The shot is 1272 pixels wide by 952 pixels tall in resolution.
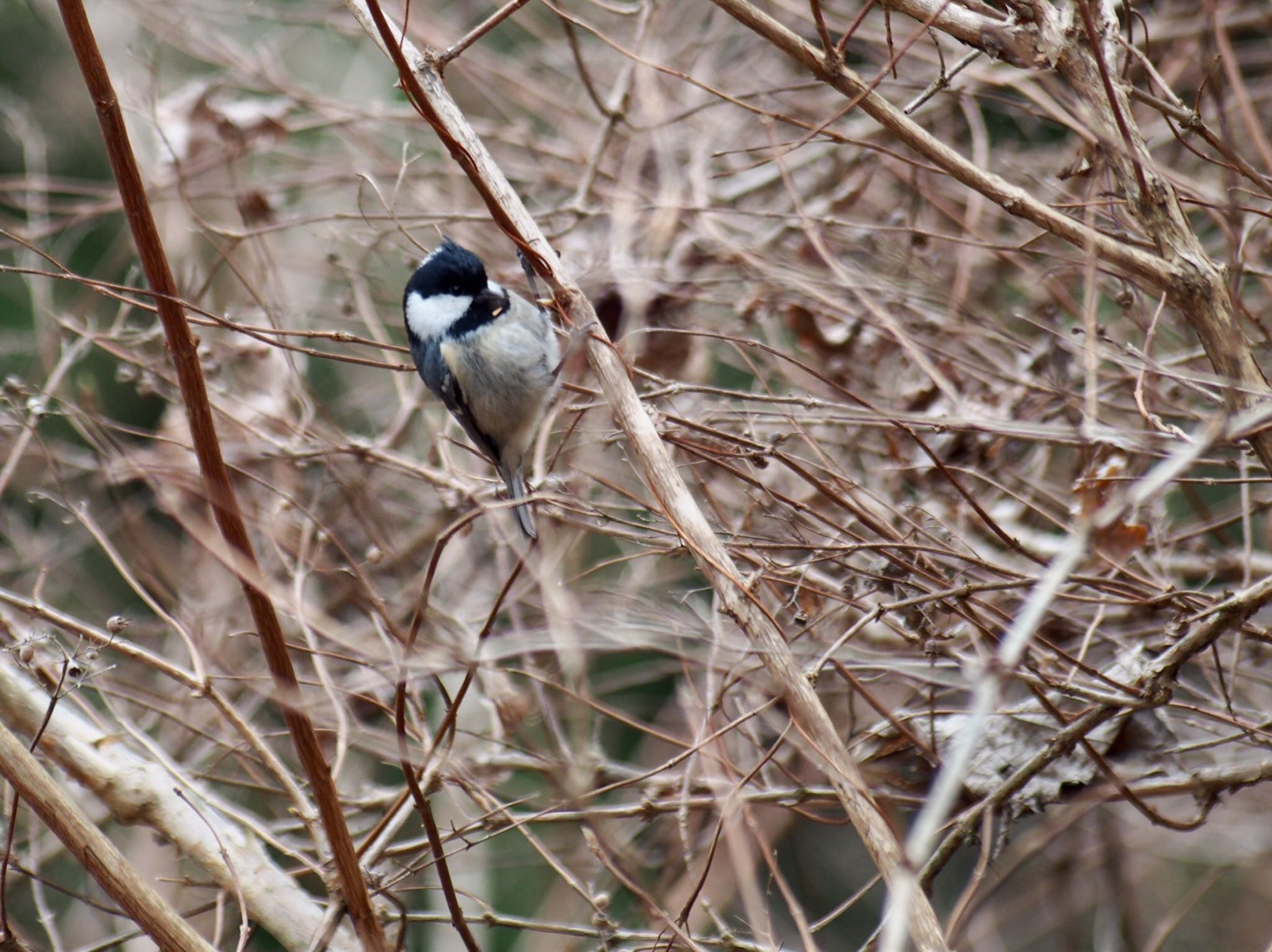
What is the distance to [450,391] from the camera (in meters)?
3.01

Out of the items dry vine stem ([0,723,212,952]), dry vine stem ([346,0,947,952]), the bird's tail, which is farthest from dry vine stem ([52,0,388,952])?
the bird's tail

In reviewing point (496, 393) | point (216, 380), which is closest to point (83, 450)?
point (216, 380)

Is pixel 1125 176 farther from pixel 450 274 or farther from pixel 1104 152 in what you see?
pixel 450 274

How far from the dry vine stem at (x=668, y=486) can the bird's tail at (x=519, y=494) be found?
88 cm

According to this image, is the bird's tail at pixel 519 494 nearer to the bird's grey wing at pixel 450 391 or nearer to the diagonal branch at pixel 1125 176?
the bird's grey wing at pixel 450 391

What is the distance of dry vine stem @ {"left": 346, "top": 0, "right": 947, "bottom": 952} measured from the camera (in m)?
1.58

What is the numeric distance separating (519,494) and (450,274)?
570mm

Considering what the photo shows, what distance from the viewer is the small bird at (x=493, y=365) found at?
2998mm

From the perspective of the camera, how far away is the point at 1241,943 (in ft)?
16.8

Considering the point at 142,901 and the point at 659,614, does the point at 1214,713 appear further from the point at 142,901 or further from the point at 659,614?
the point at 142,901

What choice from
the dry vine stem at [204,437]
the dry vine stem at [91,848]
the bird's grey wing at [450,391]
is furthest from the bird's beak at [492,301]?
the dry vine stem at [91,848]

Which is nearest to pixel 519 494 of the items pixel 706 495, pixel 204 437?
pixel 706 495

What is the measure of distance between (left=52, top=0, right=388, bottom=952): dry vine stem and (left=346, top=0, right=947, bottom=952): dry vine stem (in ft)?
1.37

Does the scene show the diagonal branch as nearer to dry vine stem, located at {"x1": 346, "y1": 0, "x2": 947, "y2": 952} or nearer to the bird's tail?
dry vine stem, located at {"x1": 346, "y1": 0, "x2": 947, "y2": 952}
